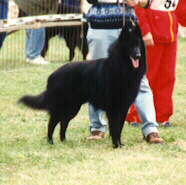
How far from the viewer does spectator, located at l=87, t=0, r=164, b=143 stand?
4094 millimetres

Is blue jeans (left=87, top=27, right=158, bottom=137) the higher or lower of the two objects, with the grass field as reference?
higher

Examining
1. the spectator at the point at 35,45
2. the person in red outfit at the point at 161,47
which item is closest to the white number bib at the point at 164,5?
the person in red outfit at the point at 161,47

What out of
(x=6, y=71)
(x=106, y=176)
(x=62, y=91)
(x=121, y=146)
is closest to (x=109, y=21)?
(x=62, y=91)

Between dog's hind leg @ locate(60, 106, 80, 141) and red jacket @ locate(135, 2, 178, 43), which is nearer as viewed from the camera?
dog's hind leg @ locate(60, 106, 80, 141)

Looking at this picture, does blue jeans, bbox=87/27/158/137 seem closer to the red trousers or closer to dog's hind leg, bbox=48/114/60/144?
dog's hind leg, bbox=48/114/60/144

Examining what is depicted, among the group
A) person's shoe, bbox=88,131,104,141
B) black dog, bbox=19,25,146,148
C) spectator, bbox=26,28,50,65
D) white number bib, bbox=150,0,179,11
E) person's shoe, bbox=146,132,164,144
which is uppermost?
white number bib, bbox=150,0,179,11

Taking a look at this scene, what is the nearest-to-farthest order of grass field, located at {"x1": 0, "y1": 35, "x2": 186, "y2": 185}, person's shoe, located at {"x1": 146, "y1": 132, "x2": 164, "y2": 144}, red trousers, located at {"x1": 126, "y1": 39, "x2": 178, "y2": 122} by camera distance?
1. grass field, located at {"x1": 0, "y1": 35, "x2": 186, "y2": 185}
2. person's shoe, located at {"x1": 146, "y1": 132, "x2": 164, "y2": 144}
3. red trousers, located at {"x1": 126, "y1": 39, "x2": 178, "y2": 122}

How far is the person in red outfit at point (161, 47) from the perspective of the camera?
452cm

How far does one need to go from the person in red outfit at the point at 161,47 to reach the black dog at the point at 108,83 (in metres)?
0.53

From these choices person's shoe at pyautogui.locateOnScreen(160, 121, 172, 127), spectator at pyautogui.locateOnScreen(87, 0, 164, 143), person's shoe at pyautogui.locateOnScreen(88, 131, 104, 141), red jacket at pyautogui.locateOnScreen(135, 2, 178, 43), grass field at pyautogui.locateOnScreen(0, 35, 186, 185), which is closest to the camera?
grass field at pyautogui.locateOnScreen(0, 35, 186, 185)

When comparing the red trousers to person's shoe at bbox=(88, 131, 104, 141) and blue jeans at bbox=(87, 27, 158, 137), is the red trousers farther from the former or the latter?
person's shoe at bbox=(88, 131, 104, 141)

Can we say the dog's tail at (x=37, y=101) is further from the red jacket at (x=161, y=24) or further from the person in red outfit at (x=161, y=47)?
the red jacket at (x=161, y=24)

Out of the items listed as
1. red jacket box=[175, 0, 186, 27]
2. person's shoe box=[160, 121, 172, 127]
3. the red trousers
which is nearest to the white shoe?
the red trousers

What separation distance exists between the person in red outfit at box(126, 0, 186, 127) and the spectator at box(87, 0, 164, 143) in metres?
0.29
